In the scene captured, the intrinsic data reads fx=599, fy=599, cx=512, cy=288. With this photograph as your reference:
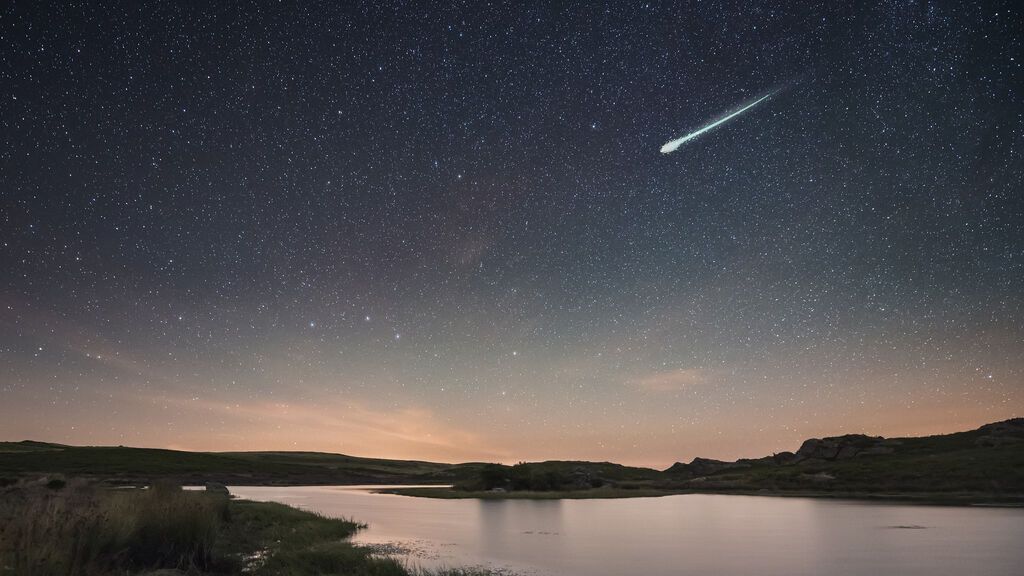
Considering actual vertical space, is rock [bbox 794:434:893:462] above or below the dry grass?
above

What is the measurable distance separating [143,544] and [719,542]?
24044mm

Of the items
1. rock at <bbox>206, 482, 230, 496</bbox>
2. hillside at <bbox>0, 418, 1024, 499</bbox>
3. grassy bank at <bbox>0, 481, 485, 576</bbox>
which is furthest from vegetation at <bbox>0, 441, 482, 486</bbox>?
grassy bank at <bbox>0, 481, 485, 576</bbox>

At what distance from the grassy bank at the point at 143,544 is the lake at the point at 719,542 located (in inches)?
144

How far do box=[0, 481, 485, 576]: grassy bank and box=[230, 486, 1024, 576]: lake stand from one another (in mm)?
3666

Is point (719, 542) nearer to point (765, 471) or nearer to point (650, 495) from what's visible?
point (650, 495)

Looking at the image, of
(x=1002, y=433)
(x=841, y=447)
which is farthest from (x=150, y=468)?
(x=1002, y=433)

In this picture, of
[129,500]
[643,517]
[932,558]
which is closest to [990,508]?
[643,517]

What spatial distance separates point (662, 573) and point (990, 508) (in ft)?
145

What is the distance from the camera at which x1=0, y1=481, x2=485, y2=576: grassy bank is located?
12.2 metres

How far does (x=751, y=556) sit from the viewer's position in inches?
944

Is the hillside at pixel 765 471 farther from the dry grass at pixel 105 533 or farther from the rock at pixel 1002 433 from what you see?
the dry grass at pixel 105 533

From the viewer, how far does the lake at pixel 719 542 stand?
2106 centimetres

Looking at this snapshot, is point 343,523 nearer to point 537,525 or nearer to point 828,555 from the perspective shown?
point 537,525

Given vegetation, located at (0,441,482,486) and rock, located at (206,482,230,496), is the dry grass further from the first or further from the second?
vegetation, located at (0,441,482,486)
